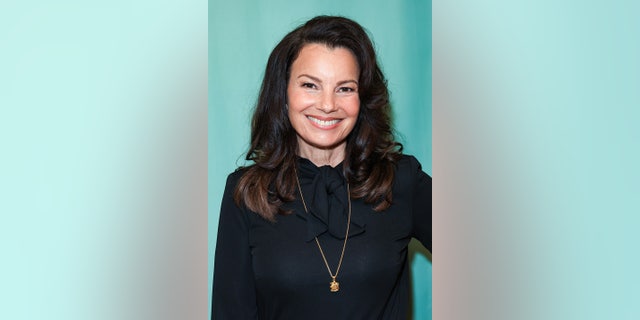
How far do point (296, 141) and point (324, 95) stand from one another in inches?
7.6

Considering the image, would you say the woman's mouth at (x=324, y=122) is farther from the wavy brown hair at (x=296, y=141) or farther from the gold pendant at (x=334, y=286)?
the gold pendant at (x=334, y=286)

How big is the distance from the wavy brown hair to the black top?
0.11 ft

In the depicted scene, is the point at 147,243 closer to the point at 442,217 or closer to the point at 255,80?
the point at 442,217

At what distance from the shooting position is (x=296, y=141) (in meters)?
1.46

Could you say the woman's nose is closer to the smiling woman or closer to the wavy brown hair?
the smiling woman

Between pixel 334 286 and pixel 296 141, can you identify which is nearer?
pixel 334 286

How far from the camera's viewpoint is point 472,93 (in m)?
0.36

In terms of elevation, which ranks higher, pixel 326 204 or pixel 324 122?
pixel 324 122

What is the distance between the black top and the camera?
1304 millimetres

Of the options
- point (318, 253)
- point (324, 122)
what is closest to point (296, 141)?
point (324, 122)

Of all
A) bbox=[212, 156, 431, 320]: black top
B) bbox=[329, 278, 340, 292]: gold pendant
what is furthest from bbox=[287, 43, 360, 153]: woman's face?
bbox=[329, 278, 340, 292]: gold pendant

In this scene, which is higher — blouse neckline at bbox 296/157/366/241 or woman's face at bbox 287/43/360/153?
woman's face at bbox 287/43/360/153

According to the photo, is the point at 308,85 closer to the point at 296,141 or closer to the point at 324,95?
the point at 324,95

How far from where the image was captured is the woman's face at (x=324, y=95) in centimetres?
134
